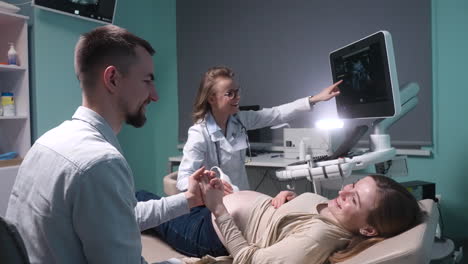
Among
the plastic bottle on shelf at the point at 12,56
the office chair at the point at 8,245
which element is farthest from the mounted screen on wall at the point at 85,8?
the office chair at the point at 8,245

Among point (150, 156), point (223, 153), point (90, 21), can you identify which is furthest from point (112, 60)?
point (150, 156)

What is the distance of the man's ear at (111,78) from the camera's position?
2.93 feet

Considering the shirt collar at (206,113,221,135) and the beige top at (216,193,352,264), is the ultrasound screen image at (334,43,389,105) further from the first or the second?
the shirt collar at (206,113,221,135)

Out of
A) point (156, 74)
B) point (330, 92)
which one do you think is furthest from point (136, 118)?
point (156, 74)

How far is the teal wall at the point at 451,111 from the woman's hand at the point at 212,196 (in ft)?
5.66

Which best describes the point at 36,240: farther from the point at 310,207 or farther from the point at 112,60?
the point at 310,207

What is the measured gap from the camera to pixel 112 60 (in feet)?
3.01

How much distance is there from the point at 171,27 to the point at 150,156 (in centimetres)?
124

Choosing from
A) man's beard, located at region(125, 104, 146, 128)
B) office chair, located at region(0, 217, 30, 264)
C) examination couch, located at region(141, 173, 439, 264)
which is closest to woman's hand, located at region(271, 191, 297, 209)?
examination couch, located at region(141, 173, 439, 264)

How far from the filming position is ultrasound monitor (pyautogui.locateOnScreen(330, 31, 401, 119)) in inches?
57.6

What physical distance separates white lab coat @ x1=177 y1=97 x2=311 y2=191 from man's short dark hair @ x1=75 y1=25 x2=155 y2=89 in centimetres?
95

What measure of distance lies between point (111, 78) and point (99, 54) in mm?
76

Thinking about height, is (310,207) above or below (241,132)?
below

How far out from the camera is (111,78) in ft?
2.95
